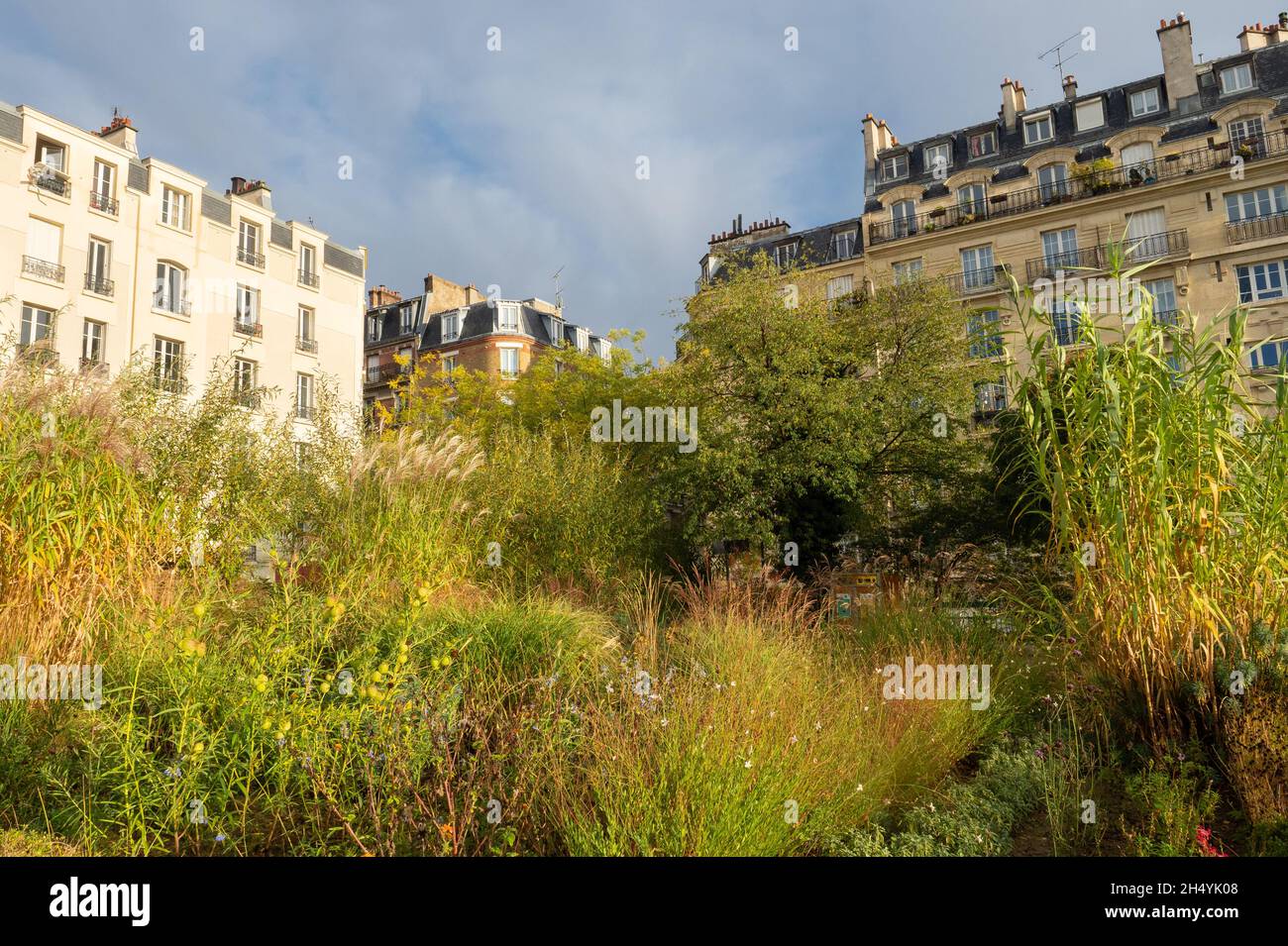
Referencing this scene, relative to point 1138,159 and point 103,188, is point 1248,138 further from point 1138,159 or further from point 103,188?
point 103,188

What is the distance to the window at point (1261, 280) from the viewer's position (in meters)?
27.6

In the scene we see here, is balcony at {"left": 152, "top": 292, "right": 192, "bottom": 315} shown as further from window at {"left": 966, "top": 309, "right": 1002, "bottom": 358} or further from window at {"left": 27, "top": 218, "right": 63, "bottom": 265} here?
window at {"left": 966, "top": 309, "right": 1002, "bottom": 358}

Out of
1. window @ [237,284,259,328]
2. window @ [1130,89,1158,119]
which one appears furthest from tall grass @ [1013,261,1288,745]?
window @ [1130,89,1158,119]

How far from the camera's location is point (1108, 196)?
98.8ft

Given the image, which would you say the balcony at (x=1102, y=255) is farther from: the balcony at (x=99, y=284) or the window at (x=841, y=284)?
the balcony at (x=99, y=284)

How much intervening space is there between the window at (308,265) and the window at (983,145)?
2926 cm

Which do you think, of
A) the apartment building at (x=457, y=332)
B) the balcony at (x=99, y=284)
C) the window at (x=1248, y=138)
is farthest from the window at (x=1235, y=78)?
the balcony at (x=99, y=284)

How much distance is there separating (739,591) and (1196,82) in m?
34.8

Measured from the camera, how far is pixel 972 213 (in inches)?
1298

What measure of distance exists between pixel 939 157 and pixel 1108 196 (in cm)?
833

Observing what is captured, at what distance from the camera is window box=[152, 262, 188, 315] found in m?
29.9

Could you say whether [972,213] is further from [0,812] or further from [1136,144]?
[0,812]

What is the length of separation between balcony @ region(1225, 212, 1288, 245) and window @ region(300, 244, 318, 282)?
3539 centimetres
